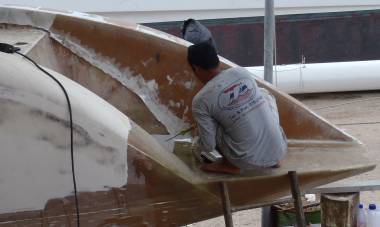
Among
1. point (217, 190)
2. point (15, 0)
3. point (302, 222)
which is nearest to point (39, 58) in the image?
point (217, 190)

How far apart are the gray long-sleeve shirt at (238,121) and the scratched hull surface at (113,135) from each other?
152mm

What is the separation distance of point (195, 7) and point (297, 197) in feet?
29.3

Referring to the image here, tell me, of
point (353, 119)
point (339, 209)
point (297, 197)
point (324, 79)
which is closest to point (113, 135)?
point (297, 197)

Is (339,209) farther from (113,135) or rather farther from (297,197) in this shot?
(113,135)

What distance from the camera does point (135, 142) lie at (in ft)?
12.1

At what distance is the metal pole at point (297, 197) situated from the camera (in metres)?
4.09

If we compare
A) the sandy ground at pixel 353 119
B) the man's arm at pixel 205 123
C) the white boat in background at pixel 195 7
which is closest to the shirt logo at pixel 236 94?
the man's arm at pixel 205 123

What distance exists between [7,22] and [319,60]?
28.1 ft

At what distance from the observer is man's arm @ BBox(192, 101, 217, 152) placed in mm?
4008

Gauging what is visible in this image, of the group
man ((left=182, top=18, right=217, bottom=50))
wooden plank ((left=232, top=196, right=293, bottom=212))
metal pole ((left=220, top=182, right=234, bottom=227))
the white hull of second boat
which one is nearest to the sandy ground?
the white hull of second boat

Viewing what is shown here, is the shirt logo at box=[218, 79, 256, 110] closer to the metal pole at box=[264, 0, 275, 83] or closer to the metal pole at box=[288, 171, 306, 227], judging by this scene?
the metal pole at box=[288, 171, 306, 227]

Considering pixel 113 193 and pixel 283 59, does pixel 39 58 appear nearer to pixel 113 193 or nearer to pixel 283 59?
→ pixel 113 193

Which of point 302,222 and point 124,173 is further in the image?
point 302,222

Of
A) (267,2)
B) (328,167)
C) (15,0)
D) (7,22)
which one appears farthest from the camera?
(15,0)
